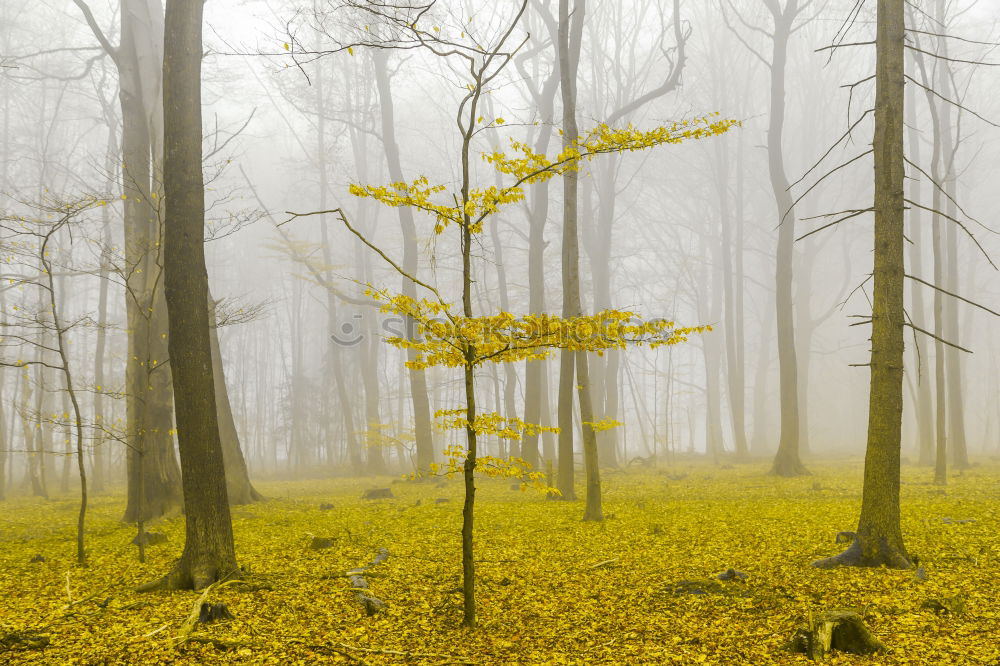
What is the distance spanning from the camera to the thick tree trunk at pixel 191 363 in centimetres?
592

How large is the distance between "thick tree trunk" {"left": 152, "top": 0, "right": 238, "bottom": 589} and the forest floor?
0.36m

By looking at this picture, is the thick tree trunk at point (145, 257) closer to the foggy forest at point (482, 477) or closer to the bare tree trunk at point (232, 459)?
the foggy forest at point (482, 477)

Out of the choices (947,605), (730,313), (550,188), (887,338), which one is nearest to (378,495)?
(887,338)

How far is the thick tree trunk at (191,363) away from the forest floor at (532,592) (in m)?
0.36

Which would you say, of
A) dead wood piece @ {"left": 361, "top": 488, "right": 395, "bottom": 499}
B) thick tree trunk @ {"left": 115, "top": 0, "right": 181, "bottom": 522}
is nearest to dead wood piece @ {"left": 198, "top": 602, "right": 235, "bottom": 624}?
thick tree trunk @ {"left": 115, "top": 0, "right": 181, "bottom": 522}

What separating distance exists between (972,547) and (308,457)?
29.7 m

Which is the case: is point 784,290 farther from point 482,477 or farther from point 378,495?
point 378,495

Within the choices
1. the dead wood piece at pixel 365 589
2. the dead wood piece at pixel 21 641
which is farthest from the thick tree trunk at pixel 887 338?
the dead wood piece at pixel 21 641

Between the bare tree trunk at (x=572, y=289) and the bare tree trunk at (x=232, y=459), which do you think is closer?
the bare tree trunk at (x=572, y=289)

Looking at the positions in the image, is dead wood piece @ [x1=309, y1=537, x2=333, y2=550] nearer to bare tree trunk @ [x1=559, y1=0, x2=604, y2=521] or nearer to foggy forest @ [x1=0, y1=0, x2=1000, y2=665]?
foggy forest @ [x1=0, y1=0, x2=1000, y2=665]

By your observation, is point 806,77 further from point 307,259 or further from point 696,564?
point 696,564

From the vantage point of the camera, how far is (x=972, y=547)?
21.2 feet

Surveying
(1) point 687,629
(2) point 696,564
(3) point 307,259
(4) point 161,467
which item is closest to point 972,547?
(2) point 696,564

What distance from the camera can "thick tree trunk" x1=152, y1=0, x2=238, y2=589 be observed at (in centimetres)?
592
